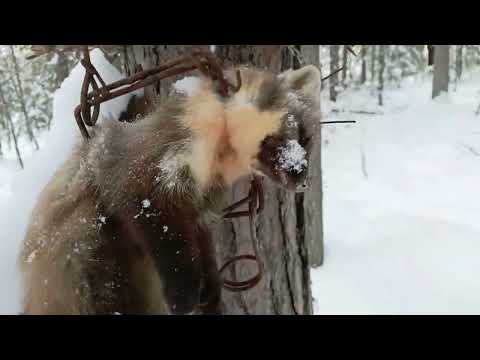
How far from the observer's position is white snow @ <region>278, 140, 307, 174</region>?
83 cm

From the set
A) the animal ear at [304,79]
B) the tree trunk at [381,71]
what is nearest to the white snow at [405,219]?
the animal ear at [304,79]

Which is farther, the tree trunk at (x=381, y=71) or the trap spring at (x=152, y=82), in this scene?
the tree trunk at (x=381, y=71)

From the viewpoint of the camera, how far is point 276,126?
2.77 feet

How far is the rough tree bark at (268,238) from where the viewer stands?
123 centimetres

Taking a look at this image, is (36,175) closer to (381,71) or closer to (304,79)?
(304,79)

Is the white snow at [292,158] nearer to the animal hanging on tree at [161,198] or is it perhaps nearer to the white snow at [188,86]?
the animal hanging on tree at [161,198]

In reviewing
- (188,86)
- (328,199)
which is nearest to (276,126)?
(188,86)

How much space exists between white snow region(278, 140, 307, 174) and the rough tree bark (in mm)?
277

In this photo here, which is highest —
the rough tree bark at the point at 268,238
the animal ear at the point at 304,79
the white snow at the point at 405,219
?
the animal ear at the point at 304,79

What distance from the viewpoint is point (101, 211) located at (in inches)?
33.7

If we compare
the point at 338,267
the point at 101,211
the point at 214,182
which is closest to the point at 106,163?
the point at 101,211
